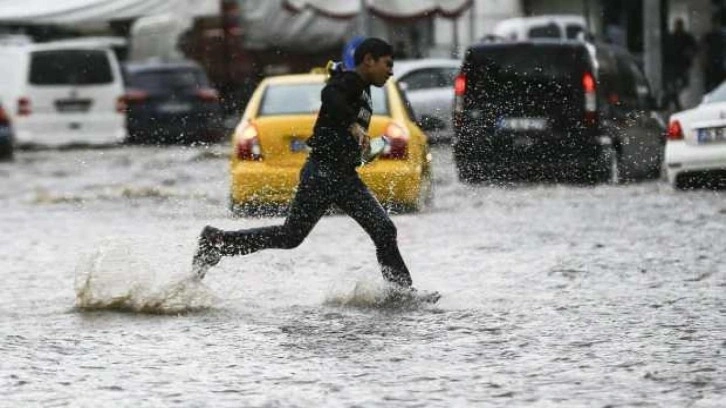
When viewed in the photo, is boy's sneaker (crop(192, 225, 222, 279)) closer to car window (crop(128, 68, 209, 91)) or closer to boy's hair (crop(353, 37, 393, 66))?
boy's hair (crop(353, 37, 393, 66))

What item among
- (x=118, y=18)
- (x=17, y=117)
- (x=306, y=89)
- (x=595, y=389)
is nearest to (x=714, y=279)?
(x=595, y=389)

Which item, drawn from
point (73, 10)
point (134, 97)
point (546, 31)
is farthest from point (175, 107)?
point (73, 10)

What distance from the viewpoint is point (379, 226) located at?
1122 centimetres

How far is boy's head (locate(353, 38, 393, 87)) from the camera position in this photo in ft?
36.2

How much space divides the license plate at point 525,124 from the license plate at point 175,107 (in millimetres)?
14123

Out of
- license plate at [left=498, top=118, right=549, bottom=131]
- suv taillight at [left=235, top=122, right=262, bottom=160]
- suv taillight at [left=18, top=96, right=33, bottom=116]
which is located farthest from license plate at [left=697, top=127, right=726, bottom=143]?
suv taillight at [left=18, top=96, right=33, bottom=116]

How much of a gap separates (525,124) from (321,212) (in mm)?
11087

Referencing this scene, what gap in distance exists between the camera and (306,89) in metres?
18.5

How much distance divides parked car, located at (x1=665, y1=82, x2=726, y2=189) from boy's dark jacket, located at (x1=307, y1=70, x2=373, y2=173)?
9.74 metres

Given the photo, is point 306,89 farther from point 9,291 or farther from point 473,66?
point 9,291

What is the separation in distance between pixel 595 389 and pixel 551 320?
7.91 feet

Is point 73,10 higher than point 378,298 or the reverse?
the reverse

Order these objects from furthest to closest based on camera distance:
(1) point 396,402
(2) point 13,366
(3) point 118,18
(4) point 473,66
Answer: (3) point 118,18 < (4) point 473,66 < (2) point 13,366 < (1) point 396,402

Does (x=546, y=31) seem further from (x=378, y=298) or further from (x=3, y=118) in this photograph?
(x=378, y=298)
